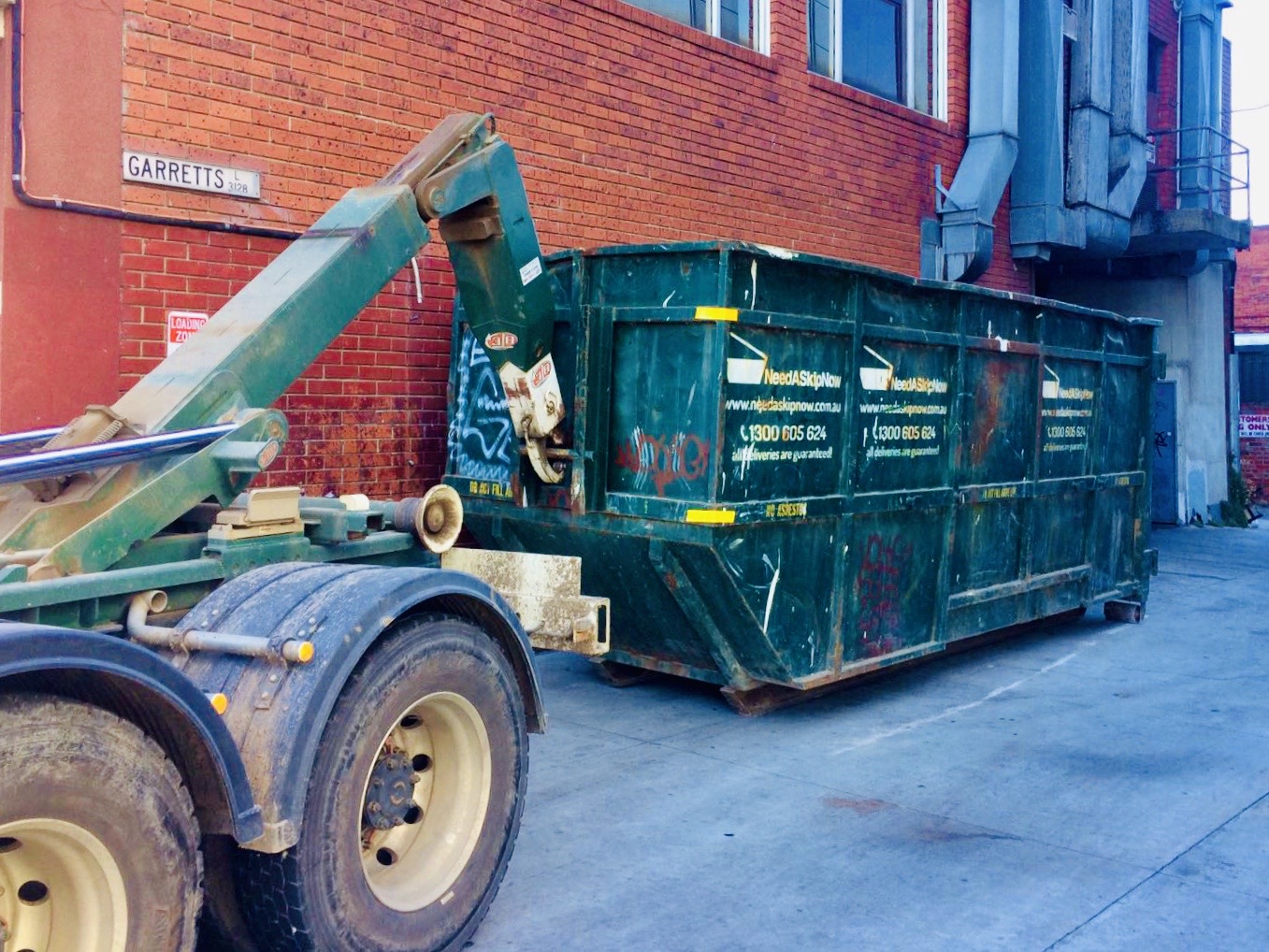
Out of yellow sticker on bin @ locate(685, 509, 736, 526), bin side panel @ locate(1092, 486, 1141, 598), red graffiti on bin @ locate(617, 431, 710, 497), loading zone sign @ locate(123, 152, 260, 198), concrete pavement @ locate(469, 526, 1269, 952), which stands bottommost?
concrete pavement @ locate(469, 526, 1269, 952)

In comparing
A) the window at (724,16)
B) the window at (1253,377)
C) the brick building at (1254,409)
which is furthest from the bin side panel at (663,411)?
the window at (1253,377)

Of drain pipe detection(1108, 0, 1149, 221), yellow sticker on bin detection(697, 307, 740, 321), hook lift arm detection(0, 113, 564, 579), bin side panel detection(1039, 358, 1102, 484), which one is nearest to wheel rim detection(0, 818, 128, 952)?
hook lift arm detection(0, 113, 564, 579)

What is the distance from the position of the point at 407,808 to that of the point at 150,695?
1143 millimetres

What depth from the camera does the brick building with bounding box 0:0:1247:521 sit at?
646cm

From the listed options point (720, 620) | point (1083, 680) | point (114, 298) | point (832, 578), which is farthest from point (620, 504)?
point (1083, 680)

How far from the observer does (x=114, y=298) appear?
21.8 feet

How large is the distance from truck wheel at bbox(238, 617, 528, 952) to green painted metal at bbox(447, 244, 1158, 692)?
7.56 feet

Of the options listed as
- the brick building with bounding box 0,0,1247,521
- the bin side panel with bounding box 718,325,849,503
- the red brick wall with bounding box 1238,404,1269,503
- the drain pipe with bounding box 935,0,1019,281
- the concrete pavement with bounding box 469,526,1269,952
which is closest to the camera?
the concrete pavement with bounding box 469,526,1269,952

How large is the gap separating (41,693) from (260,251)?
482 cm

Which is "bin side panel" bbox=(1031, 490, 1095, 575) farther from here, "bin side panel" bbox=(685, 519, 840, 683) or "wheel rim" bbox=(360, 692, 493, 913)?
"wheel rim" bbox=(360, 692, 493, 913)

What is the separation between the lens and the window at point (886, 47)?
38.8 feet

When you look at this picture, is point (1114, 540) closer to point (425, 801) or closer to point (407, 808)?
point (425, 801)

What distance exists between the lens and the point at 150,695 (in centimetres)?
302

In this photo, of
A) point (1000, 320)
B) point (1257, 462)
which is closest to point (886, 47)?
point (1000, 320)
